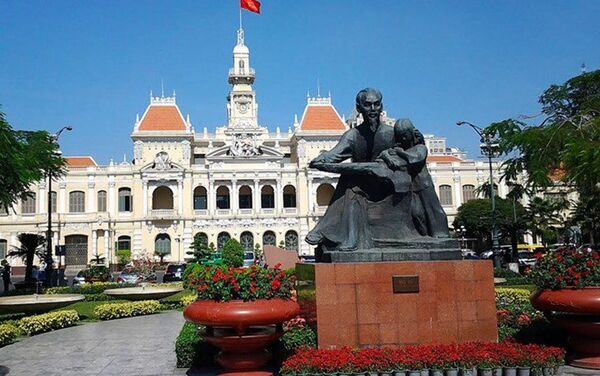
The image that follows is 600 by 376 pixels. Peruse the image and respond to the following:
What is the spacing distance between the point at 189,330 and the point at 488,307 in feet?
14.5

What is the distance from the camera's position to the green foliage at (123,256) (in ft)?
170

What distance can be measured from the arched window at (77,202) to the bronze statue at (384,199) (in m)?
55.1

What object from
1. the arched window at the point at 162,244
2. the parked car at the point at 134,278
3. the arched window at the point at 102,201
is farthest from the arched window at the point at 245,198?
the parked car at the point at 134,278

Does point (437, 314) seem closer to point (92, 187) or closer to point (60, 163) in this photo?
point (60, 163)

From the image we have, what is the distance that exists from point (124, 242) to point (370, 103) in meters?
54.3

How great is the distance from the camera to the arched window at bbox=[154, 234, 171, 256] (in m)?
57.9

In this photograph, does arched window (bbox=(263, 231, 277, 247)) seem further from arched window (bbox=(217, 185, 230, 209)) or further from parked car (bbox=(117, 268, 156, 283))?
parked car (bbox=(117, 268, 156, 283))

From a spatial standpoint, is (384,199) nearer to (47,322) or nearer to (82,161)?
(47,322)

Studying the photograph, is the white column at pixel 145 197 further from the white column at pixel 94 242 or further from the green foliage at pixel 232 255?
the green foliage at pixel 232 255

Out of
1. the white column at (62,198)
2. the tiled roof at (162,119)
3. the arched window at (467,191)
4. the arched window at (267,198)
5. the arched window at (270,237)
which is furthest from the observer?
the arched window at (267,198)

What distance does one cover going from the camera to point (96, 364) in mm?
8555

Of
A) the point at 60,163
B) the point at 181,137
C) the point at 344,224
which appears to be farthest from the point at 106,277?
the point at 181,137

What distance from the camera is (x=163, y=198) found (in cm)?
6222

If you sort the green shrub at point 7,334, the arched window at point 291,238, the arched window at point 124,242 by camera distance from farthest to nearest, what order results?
the arched window at point 291,238
the arched window at point 124,242
the green shrub at point 7,334
